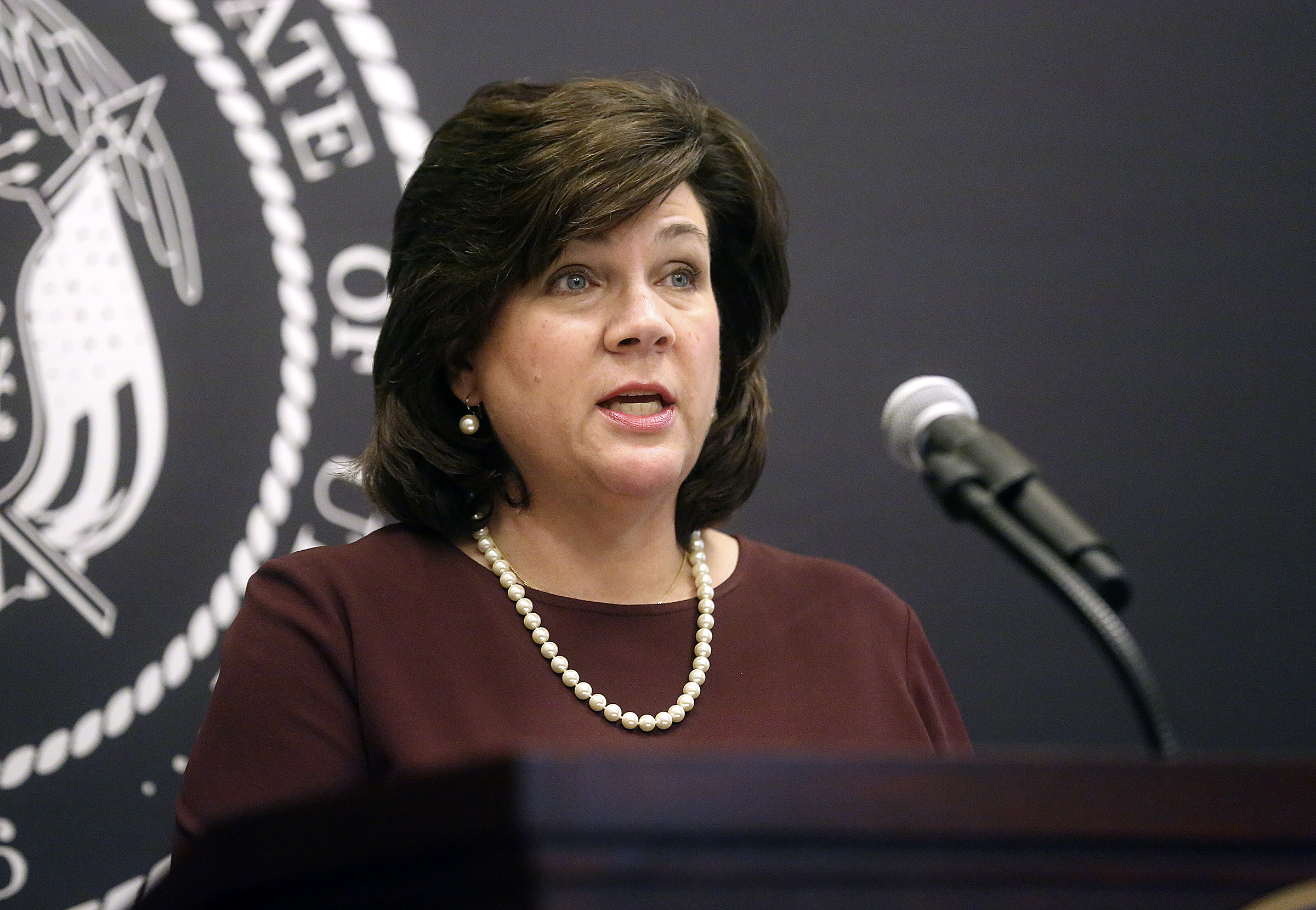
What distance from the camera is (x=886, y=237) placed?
2.26 m

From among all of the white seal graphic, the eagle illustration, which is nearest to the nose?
the white seal graphic

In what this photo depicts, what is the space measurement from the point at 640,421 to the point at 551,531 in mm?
206

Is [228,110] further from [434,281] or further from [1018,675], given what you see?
[1018,675]

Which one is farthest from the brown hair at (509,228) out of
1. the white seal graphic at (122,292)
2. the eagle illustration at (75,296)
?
the eagle illustration at (75,296)

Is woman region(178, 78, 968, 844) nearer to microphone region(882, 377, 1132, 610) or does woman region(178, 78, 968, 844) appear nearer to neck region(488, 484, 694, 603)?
neck region(488, 484, 694, 603)

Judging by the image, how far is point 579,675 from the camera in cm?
163

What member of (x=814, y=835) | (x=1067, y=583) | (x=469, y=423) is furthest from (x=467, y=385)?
(x=814, y=835)

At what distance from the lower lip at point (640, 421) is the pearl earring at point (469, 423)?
200mm

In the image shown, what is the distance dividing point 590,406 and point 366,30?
0.83 metres

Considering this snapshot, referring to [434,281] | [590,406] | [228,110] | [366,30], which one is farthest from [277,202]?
[590,406]

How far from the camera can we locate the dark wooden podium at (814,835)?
646 millimetres

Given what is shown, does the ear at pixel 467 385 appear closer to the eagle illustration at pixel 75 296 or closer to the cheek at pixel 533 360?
the cheek at pixel 533 360

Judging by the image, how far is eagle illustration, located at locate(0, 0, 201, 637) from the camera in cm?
194

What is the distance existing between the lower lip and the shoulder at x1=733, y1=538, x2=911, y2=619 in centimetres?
30
